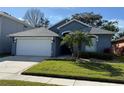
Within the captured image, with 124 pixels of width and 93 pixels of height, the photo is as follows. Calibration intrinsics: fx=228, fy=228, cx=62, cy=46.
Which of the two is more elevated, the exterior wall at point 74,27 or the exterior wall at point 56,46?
the exterior wall at point 74,27

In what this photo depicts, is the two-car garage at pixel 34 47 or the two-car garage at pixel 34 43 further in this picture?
the two-car garage at pixel 34 47

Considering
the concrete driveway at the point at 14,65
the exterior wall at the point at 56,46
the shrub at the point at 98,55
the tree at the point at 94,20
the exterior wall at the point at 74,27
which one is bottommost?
the concrete driveway at the point at 14,65

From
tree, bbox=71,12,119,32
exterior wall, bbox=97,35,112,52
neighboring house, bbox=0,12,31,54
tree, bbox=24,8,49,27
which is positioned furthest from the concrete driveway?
tree, bbox=24,8,49,27

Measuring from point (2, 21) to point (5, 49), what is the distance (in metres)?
3.47

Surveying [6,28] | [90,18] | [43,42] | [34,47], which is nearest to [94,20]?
[90,18]

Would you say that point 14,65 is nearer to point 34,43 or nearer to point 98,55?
point 34,43

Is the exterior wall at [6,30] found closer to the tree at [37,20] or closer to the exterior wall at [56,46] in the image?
the exterior wall at [56,46]

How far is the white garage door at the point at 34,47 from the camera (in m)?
22.9

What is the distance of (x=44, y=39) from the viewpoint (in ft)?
75.5

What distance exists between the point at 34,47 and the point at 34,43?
1.37 ft

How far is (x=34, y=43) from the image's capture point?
76.5 ft

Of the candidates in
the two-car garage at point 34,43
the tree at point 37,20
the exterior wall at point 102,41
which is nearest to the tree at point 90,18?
the tree at point 37,20
